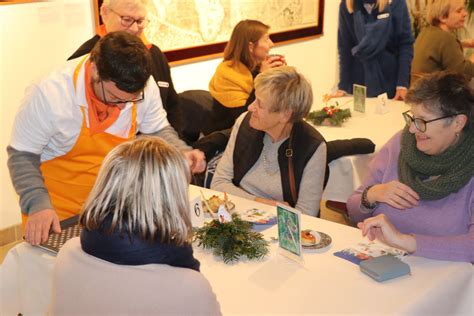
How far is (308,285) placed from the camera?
6.31 feet

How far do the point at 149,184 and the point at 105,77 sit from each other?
80cm

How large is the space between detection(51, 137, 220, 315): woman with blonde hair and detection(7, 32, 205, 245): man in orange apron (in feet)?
2.20

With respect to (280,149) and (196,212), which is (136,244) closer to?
(196,212)

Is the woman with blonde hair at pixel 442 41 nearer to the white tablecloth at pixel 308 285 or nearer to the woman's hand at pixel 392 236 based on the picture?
the woman's hand at pixel 392 236

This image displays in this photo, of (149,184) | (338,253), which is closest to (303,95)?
(338,253)

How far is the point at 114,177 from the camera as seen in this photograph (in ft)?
4.95

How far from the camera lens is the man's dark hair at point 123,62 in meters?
2.13

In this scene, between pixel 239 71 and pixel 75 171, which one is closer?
pixel 75 171

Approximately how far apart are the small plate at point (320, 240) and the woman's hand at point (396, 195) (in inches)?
11.4

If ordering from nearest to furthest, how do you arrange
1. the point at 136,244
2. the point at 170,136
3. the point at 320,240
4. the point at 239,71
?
the point at 136,244
the point at 320,240
the point at 170,136
the point at 239,71

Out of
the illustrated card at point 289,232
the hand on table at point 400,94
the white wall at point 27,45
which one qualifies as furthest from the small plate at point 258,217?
the hand on table at point 400,94

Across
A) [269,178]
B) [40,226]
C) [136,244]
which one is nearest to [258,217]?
[269,178]

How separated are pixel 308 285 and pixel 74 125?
112 centimetres

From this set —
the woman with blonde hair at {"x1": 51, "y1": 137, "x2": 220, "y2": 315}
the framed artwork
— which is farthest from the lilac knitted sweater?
the framed artwork
